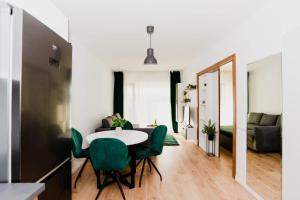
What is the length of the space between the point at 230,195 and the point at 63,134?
7.65 feet

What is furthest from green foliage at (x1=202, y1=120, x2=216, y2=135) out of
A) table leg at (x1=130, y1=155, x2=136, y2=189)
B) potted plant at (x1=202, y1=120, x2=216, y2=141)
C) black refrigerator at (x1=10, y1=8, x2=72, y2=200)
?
black refrigerator at (x1=10, y1=8, x2=72, y2=200)

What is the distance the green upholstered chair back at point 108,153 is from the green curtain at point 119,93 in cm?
502

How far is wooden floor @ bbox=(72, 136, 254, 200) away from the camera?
2416mm

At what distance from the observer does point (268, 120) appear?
214cm

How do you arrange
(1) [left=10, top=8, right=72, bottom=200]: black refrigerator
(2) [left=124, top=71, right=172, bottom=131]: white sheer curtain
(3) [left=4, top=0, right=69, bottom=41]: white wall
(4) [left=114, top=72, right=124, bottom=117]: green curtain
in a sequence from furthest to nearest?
(2) [left=124, top=71, right=172, bottom=131]: white sheer curtain → (4) [left=114, top=72, right=124, bottom=117]: green curtain → (3) [left=4, top=0, right=69, bottom=41]: white wall → (1) [left=10, top=8, right=72, bottom=200]: black refrigerator

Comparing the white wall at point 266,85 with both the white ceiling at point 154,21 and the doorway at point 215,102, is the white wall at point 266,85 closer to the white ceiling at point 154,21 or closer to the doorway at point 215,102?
the white ceiling at point 154,21

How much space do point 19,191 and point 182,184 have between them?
245 cm

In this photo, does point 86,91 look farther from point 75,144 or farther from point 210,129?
point 210,129

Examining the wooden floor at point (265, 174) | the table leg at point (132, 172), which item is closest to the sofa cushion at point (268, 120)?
the wooden floor at point (265, 174)

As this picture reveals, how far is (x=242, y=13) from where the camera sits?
2.45 m

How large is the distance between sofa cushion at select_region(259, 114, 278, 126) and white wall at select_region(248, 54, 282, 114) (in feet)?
0.17

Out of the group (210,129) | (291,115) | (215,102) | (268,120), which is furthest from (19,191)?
(215,102)

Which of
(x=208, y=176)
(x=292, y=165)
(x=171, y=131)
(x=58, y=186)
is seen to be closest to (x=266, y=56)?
(x=292, y=165)

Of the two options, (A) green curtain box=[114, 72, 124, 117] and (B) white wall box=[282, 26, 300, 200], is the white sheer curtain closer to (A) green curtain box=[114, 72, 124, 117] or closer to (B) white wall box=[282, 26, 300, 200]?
(A) green curtain box=[114, 72, 124, 117]
